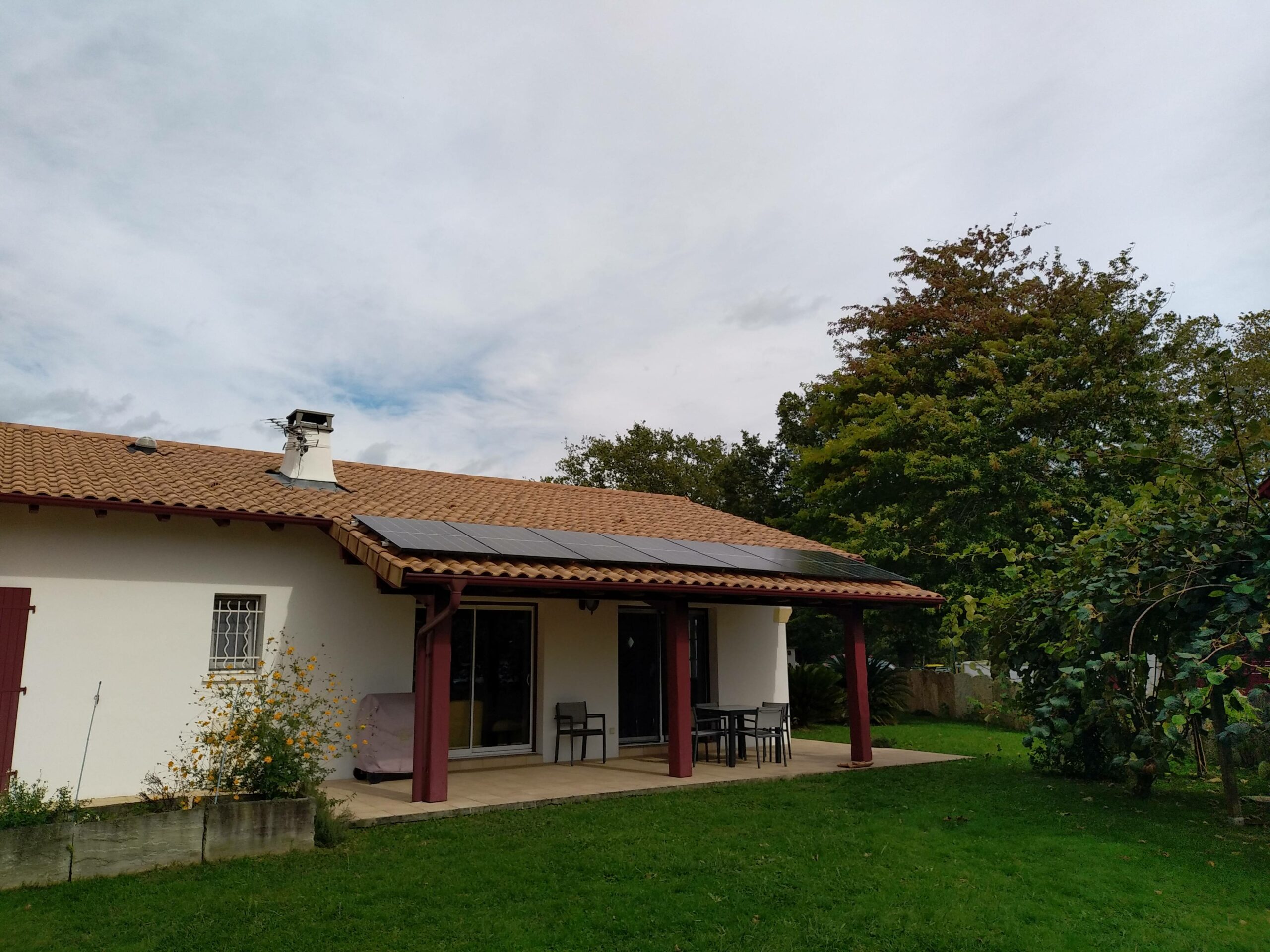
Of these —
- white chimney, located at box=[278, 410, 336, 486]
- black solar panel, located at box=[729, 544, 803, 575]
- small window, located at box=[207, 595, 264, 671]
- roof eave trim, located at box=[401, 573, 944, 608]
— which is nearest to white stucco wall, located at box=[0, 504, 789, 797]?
small window, located at box=[207, 595, 264, 671]

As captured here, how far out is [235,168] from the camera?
37.1 feet

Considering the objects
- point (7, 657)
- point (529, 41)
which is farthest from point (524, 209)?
point (7, 657)

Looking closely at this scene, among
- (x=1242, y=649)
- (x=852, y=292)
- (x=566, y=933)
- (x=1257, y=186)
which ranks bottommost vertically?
(x=566, y=933)

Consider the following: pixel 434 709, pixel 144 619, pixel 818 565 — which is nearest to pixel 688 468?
pixel 818 565

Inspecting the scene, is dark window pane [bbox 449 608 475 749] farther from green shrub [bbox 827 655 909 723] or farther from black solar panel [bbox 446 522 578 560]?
green shrub [bbox 827 655 909 723]

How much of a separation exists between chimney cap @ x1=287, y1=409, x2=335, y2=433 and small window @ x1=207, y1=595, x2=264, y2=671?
3144 mm

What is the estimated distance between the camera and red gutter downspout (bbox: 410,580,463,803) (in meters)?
8.94

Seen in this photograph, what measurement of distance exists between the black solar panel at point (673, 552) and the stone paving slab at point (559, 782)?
280 centimetres

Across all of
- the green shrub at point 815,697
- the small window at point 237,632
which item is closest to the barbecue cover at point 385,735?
the small window at point 237,632

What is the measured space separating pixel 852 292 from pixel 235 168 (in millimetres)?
20660

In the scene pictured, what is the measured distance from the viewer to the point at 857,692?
1256cm

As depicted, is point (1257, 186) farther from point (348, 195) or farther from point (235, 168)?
point (235, 168)

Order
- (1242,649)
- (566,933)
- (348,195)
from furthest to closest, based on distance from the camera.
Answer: (348,195) < (1242,649) < (566,933)

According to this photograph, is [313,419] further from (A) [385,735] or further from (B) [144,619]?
(A) [385,735]
